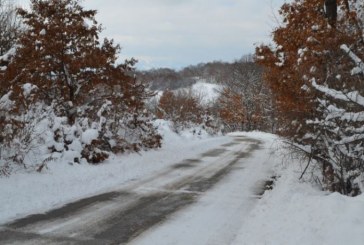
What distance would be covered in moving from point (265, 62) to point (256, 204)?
6.48 metres

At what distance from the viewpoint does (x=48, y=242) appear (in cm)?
689

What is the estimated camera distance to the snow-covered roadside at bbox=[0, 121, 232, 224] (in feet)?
30.9

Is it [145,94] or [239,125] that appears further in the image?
[239,125]

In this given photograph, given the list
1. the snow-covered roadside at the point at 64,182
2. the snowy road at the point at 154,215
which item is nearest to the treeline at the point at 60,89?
the snow-covered roadside at the point at 64,182

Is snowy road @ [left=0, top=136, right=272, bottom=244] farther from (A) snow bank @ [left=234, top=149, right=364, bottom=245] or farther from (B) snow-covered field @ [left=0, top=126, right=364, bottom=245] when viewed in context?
(A) snow bank @ [left=234, top=149, right=364, bottom=245]

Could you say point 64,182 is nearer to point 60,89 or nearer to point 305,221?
point 60,89

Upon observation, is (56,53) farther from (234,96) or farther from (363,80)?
(234,96)

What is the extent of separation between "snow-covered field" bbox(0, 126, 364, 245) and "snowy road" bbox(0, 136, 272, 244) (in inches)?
1.3

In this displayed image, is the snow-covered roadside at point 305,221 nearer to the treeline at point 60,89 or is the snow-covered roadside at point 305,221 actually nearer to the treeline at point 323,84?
the treeline at point 323,84

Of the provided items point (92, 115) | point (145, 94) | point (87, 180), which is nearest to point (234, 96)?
point (145, 94)

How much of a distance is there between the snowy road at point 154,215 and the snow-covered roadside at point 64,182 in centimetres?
44

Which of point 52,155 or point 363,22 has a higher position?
point 363,22

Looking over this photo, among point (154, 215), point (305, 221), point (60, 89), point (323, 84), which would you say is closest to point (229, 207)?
point (154, 215)

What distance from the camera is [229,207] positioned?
1007cm
